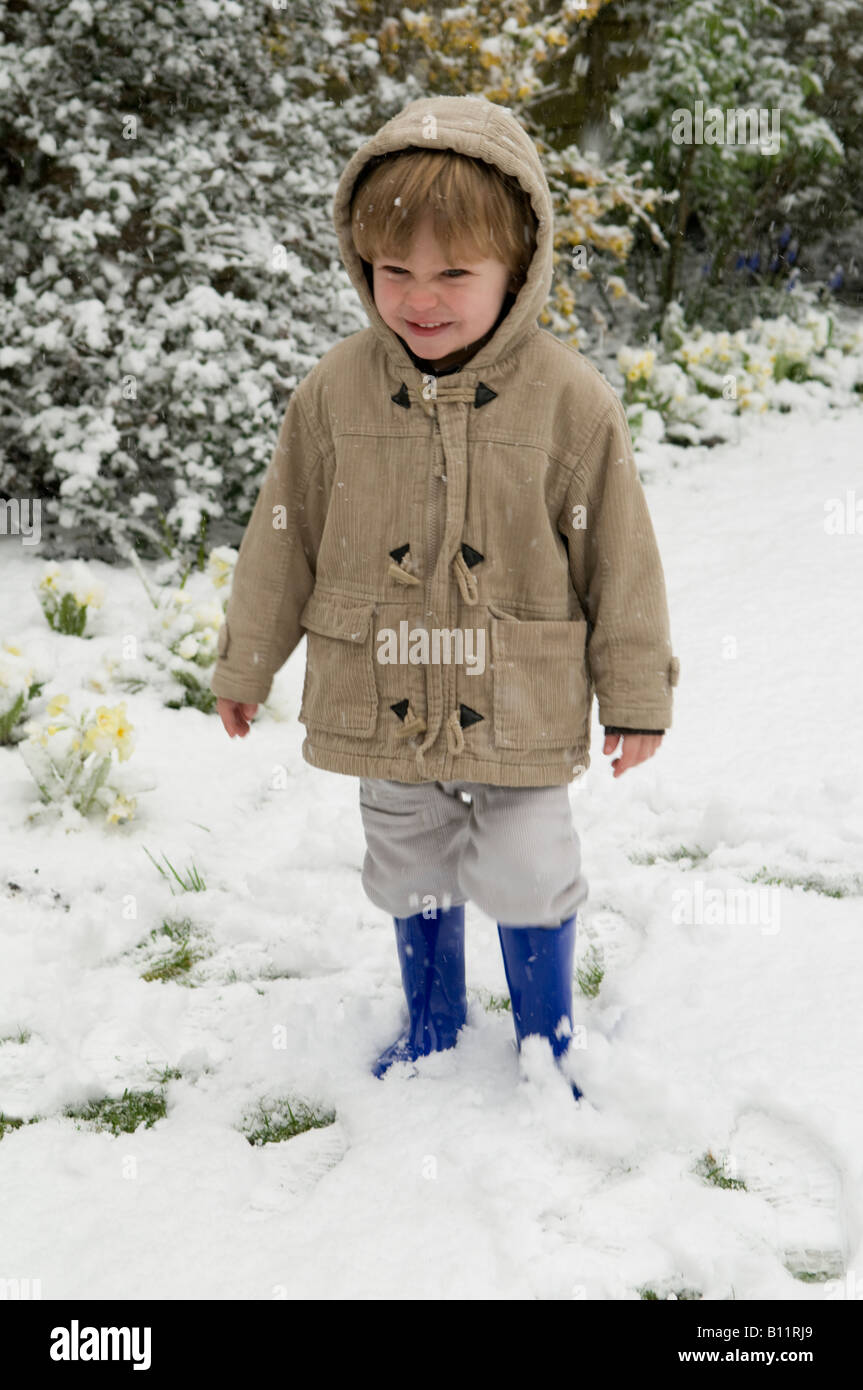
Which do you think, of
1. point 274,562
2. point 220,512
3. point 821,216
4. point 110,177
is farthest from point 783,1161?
point 821,216

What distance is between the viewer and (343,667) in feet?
5.83

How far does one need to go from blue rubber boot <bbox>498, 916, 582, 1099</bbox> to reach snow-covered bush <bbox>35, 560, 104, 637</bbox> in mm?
2160

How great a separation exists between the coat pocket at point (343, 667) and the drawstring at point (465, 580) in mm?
148

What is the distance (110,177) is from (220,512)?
1.21 m

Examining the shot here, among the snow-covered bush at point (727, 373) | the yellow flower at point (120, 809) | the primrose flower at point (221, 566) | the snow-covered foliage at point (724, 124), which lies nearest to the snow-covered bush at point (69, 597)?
the primrose flower at point (221, 566)

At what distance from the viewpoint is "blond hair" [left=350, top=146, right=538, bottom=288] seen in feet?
4.99

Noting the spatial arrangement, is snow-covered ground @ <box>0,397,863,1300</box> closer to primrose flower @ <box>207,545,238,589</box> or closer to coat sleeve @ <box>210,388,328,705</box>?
primrose flower @ <box>207,545,238,589</box>

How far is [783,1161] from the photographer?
5.76 ft

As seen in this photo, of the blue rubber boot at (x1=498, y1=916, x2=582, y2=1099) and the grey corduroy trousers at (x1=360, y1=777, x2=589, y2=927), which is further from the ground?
the grey corduroy trousers at (x1=360, y1=777, x2=589, y2=927)

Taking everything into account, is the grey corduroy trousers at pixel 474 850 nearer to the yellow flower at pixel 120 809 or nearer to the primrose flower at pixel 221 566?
the yellow flower at pixel 120 809

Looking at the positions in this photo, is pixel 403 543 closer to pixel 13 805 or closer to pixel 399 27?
pixel 13 805
